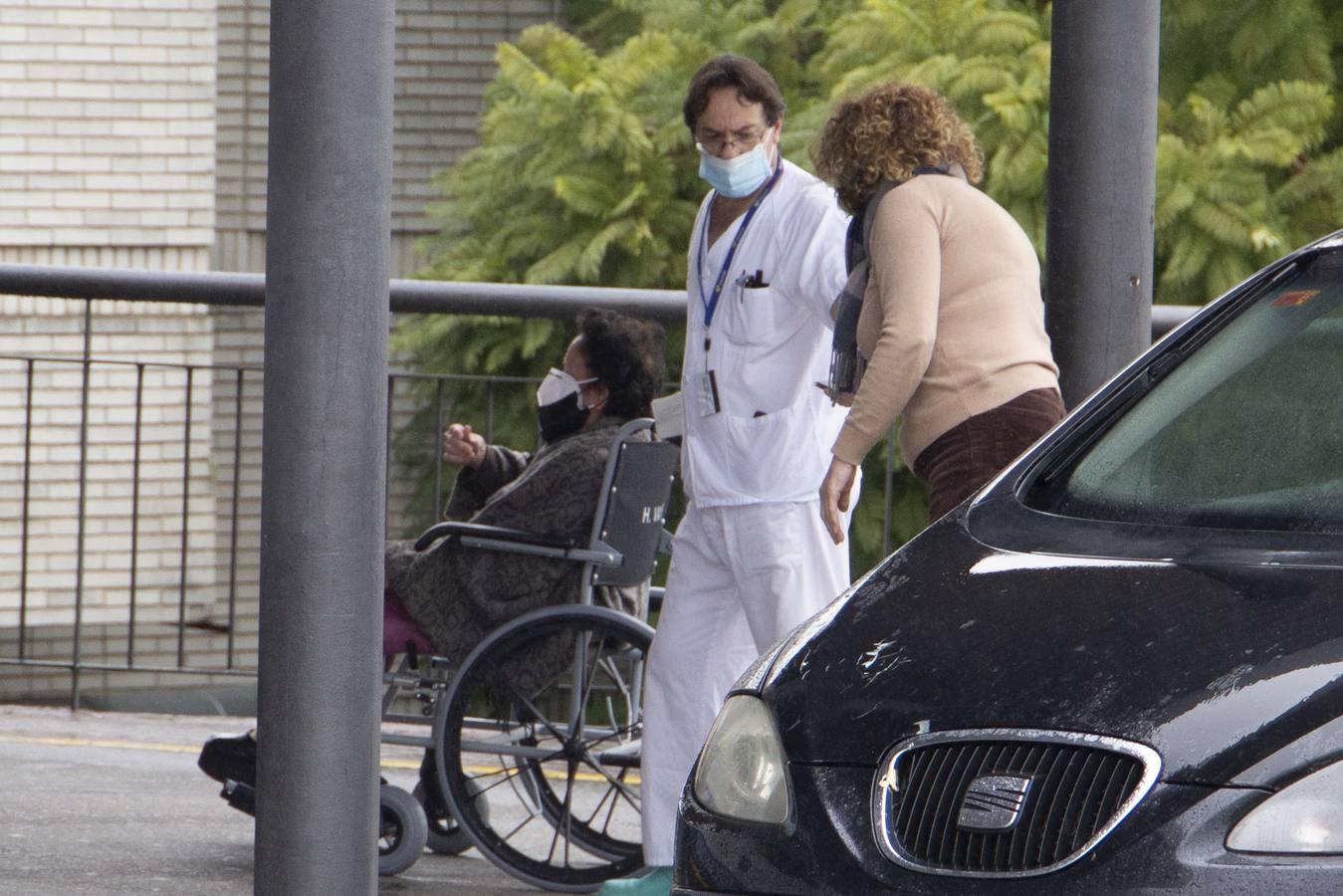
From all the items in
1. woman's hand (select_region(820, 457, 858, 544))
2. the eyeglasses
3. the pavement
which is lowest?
the pavement

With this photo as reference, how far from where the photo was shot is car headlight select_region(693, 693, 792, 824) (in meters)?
3.20

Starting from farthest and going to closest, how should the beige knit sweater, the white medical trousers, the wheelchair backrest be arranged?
1. the wheelchair backrest
2. the white medical trousers
3. the beige knit sweater

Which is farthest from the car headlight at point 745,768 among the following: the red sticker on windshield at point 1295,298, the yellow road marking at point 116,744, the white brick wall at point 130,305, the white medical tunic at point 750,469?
the white brick wall at point 130,305

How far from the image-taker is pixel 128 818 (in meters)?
5.83

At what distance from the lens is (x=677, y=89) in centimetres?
1259

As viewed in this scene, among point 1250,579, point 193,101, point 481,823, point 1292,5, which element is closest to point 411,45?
point 193,101

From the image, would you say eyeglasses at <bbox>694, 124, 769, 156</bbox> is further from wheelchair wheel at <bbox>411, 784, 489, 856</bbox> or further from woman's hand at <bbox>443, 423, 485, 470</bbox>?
wheelchair wheel at <bbox>411, 784, 489, 856</bbox>

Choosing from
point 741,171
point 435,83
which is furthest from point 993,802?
point 435,83

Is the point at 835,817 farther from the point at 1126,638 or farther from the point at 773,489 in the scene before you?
the point at 773,489

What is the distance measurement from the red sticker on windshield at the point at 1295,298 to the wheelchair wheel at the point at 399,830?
95.9 inches

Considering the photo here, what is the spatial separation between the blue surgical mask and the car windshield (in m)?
1.31

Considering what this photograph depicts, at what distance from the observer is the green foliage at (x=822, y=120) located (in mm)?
11070

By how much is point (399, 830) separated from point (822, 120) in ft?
18.5

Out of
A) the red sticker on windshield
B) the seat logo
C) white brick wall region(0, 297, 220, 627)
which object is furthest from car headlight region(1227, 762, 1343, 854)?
white brick wall region(0, 297, 220, 627)
